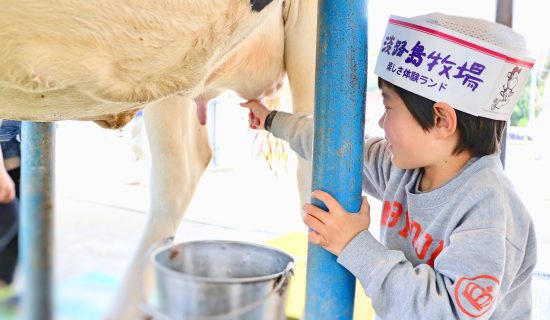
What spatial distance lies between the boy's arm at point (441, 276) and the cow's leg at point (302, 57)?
0.76 meters

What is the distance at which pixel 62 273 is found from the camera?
6.76ft

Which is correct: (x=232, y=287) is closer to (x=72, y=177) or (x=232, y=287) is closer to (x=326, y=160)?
(x=326, y=160)

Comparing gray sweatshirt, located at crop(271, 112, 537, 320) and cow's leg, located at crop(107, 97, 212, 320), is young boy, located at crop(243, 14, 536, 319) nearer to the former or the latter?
gray sweatshirt, located at crop(271, 112, 537, 320)

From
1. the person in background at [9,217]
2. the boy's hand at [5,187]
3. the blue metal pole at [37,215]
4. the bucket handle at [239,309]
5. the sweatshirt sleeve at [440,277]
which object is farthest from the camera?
the person in background at [9,217]

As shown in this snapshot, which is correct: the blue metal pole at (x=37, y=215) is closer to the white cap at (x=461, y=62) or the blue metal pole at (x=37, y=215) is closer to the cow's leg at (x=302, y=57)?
the cow's leg at (x=302, y=57)

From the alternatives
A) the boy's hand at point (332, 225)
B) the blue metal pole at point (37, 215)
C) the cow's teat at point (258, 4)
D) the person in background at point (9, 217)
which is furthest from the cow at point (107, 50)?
the person in background at point (9, 217)

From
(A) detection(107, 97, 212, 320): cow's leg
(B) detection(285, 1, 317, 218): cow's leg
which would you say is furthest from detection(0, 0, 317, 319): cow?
(A) detection(107, 97, 212, 320): cow's leg

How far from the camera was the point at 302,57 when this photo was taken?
1.46 metres

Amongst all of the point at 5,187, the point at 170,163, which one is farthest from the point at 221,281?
the point at 5,187

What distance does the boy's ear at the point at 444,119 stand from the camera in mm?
751

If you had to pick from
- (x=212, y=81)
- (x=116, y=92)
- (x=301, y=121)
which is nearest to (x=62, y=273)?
(x=212, y=81)

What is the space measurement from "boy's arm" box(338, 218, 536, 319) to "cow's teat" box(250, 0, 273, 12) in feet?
1.08

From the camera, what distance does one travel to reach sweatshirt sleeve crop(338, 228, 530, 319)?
2.23ft

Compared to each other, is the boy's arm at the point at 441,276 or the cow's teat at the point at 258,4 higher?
the cow's teat at the point at 258,4
